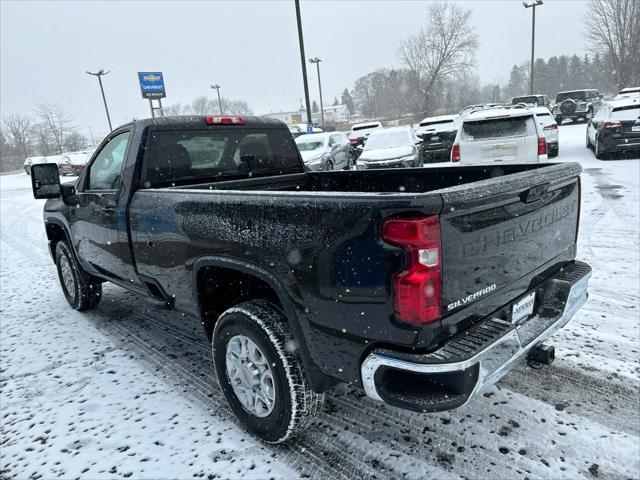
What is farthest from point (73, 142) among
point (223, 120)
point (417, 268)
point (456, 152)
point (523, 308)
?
point (417, 268)

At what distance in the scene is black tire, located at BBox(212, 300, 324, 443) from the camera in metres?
2.45

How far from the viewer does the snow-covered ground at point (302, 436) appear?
250cm

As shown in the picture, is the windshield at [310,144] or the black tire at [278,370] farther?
the windshield at [310,144]

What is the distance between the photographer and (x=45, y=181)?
169 inches

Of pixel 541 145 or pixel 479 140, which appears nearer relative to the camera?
pixel 541 145

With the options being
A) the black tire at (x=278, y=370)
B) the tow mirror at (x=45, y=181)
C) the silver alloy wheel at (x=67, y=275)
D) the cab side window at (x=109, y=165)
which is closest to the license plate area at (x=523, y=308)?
the black tire at (x=278, y=370)

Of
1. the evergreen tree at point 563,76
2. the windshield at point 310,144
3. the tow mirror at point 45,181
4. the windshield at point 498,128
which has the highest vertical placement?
the evergreen tree at point 563,76

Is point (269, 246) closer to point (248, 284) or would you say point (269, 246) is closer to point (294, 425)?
point (248, 284)

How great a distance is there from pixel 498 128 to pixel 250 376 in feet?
29.0

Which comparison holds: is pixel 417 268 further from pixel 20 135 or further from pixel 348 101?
pixel 348 101

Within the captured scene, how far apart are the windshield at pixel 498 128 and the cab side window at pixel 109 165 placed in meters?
7.90

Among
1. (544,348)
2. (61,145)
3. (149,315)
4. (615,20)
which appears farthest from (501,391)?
(61,145)

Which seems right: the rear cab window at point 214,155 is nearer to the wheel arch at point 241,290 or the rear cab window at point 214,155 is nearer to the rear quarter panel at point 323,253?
the rear quarter panel at point 323,253

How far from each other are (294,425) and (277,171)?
2556 mm
